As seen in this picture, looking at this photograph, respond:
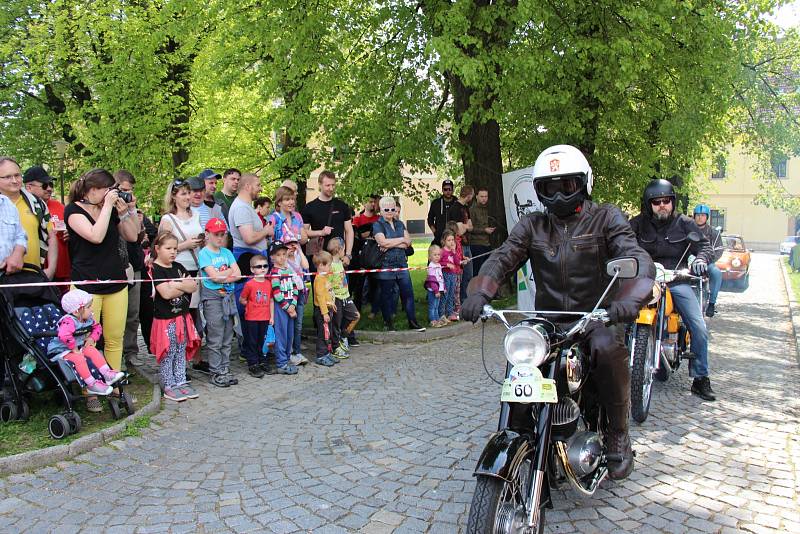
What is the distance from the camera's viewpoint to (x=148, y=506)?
3.94m

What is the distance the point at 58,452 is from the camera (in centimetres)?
462

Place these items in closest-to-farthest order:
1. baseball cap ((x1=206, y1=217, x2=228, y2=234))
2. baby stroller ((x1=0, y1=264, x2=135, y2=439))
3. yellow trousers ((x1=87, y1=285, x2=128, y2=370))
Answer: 1. baby stroller ((x1=0, y1=264, x2=135, y2=439))
2. yellow trousers ((x1=87, y1=285, x2=128, y2=370))
3. baseball cap ((x1=206, y1=217, x2=228, y2=234))

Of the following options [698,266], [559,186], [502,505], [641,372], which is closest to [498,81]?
[698,266]

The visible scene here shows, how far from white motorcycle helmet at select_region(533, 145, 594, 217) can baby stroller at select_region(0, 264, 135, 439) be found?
3.86 meters

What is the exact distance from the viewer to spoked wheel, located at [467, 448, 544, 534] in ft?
9.05

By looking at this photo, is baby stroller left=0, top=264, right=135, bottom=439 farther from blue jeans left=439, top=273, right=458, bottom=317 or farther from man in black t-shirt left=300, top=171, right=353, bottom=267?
blue jeans left=439, top=273, right=458, bottom=317

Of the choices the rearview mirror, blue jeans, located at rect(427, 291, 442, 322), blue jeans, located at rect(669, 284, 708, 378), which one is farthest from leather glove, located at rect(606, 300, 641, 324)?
blue jeans, located at rect(427, 291, 442, 322)

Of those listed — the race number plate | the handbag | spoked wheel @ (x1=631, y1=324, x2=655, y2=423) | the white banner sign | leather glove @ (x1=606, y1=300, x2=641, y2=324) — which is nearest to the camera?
the race number plate

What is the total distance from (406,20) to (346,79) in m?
1.57

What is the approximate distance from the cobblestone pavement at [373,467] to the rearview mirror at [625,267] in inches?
60.0

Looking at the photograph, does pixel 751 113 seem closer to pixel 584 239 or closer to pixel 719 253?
pixel 719 253

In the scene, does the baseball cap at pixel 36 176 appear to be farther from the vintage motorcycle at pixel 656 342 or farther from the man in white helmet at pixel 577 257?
the vintage motorcycle at pixel 656 342

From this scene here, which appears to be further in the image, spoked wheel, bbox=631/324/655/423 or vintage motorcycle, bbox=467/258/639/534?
spoked wheel, bbox=631/324/655/423

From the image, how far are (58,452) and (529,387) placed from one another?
11.9 feet
